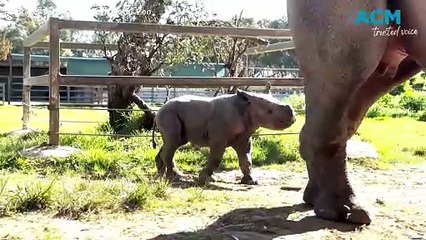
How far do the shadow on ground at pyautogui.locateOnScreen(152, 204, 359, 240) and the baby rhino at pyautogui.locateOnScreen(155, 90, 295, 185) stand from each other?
1.80 metres

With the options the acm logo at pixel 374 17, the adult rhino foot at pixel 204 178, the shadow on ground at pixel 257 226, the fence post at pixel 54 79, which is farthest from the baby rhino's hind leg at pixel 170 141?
the acm logo at pixel 374 17

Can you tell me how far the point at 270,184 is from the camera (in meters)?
6.56

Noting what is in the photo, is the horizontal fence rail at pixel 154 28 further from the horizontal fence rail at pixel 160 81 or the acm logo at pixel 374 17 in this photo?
the acm logo at pixel 374 17

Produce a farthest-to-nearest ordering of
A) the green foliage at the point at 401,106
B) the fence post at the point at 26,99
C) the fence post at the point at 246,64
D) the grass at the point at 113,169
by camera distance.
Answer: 1. the green foliage at the point at 401,106
2. the fence post at the point at 246,64
3. the fence post at the point at 26,99
4. the grass at the point at 113,169

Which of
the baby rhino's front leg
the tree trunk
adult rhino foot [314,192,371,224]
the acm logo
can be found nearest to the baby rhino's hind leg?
the baby rhino's front leg

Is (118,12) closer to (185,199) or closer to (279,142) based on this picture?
(279,142)

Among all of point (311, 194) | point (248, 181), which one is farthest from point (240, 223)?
point (248, 181)

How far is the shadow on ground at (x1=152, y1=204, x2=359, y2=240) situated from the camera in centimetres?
382

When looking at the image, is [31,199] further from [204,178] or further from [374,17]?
[374,17]

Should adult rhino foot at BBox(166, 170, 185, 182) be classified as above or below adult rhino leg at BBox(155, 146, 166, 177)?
below

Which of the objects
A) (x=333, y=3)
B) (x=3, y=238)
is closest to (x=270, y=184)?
(x=333, y=3)

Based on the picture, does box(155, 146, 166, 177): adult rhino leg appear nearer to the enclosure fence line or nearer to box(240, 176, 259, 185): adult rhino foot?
box(240, 176, 259, 185): adult rhino foot

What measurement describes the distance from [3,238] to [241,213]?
1.69 meters

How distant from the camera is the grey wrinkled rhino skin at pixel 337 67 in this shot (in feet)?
13.0
